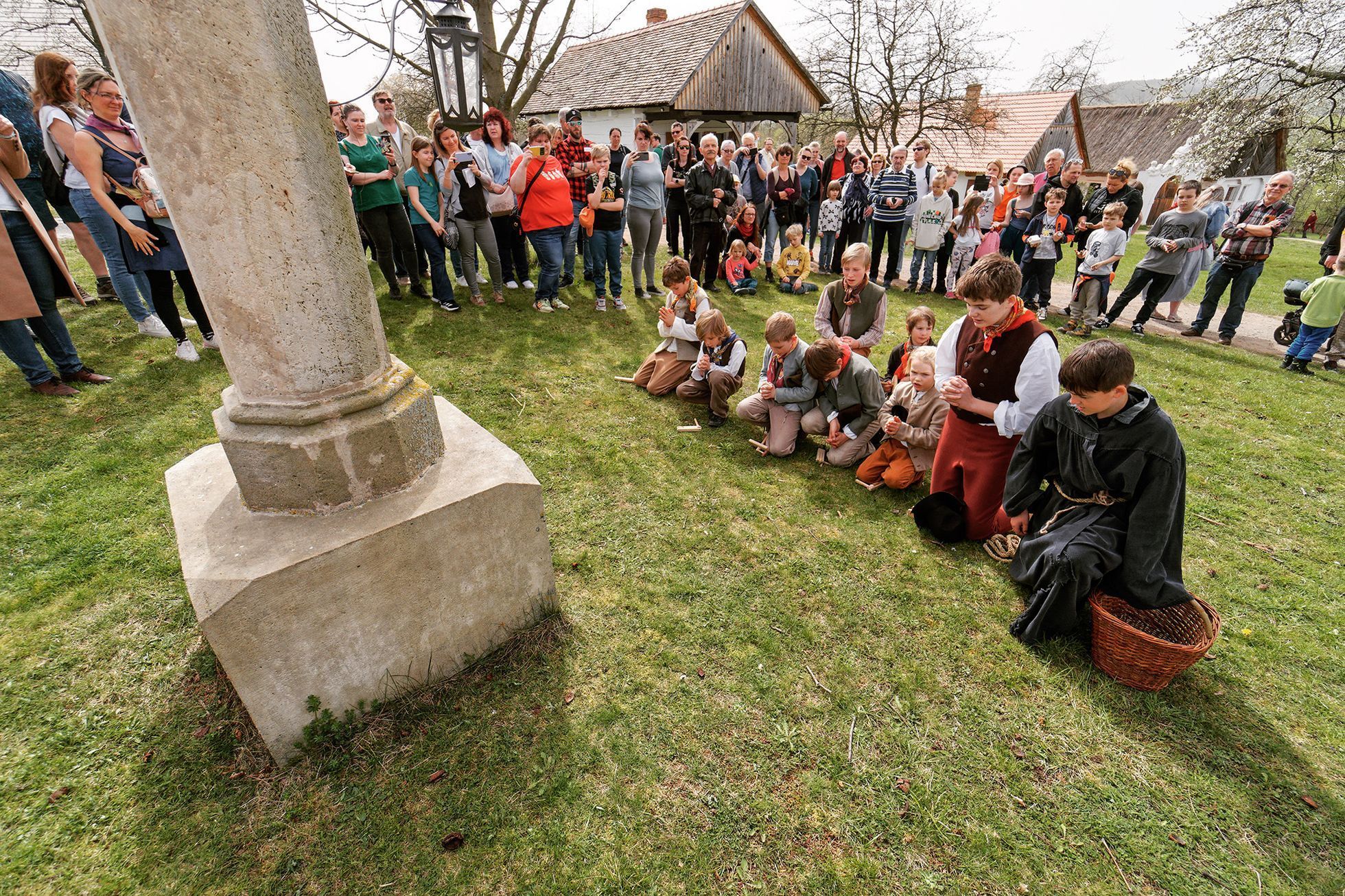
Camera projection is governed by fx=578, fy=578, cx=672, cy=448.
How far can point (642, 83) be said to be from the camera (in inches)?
821

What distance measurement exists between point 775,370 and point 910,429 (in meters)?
1.14

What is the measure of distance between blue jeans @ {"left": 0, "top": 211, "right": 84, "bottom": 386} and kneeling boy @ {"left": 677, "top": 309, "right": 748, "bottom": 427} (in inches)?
195

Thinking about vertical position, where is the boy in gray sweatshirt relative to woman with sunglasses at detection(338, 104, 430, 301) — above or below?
below

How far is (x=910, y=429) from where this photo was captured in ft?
13.7

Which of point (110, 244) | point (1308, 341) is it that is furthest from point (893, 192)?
point (110, 244)

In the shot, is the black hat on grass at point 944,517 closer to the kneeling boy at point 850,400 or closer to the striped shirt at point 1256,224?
the kneeling boy at point 850,400

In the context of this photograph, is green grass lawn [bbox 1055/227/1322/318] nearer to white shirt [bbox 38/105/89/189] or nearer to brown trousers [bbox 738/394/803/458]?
brown trousers [bbox 738/394/803/458]

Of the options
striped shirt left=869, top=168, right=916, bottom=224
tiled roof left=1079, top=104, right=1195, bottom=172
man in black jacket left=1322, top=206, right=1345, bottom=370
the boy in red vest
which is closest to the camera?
the boy in red vest

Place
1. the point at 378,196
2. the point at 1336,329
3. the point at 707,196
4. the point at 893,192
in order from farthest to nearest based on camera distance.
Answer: the point at 893,192
the point at 707,196
the point at 1336,329
the point at 378,196

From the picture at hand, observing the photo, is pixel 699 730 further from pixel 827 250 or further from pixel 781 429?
pixel 827 250

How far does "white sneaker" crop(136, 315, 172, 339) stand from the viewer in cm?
581

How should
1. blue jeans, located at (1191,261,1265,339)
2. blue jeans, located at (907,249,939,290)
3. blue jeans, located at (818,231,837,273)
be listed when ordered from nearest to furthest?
1. blue jeans, located at (1191,261,1265,339)
2. blue jeans, located at (907,249,939,290)
3. blue jeans, located at (818,231,837,273)

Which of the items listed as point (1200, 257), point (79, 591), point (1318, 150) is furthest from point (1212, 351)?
point (1318, 150)

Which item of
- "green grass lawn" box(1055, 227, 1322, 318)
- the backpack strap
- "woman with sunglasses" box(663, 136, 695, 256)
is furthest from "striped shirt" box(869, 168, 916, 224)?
the backpack strap
